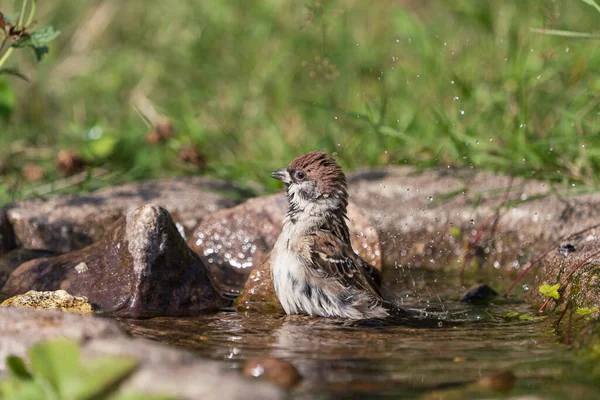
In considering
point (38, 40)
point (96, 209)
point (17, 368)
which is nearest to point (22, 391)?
point (17, 368)

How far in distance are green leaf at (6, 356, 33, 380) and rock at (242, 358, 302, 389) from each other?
2.68 ft

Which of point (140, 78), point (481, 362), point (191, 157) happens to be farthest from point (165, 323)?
point (140, 78)

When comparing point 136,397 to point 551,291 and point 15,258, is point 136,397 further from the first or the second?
point 15,258

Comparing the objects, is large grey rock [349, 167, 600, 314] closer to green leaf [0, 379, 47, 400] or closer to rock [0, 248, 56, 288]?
rock [0, 248, 56, 288]

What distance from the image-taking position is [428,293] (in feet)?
17.9

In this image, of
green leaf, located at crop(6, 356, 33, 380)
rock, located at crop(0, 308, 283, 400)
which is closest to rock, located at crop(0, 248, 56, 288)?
rock, located at crop(0, 308, 283, 400)

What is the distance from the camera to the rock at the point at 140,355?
256 centimetres

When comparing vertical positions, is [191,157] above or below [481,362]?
above

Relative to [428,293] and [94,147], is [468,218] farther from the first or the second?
[94,147]

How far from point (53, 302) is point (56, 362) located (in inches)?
74.7

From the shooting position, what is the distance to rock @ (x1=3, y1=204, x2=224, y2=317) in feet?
15.6

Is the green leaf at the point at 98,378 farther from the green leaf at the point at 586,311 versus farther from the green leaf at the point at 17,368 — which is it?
the green leaf at the point at 586,311

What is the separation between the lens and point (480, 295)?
5207mm

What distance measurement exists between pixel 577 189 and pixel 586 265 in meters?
1.47
